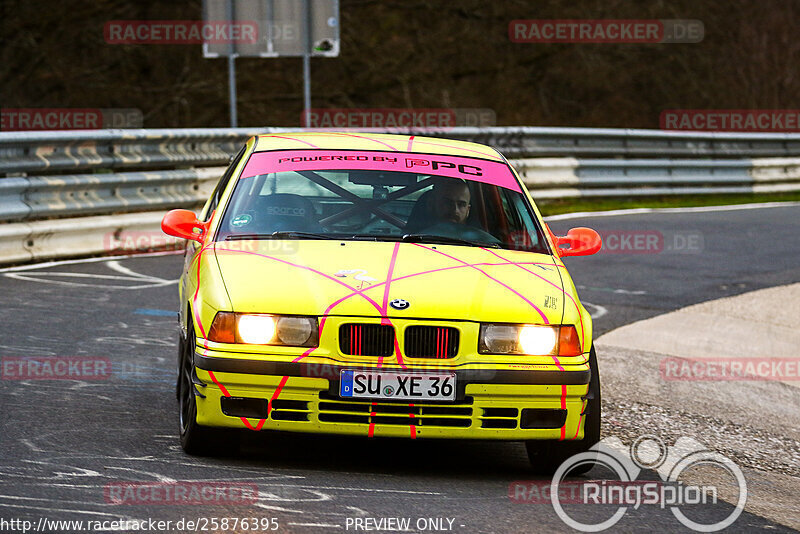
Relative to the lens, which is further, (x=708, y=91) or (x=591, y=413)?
(x=708, y=91)

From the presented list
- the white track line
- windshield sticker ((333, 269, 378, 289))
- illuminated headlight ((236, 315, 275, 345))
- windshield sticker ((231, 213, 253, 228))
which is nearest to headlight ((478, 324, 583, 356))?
windshield sticker ((333, 269, 378, 289))

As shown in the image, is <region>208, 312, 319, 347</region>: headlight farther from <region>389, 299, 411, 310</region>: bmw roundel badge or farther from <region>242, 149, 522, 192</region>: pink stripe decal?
<region>242, 149, 522, 192</region>: pink stripe decal

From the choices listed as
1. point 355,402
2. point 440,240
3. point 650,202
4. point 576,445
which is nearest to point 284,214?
point 440,240

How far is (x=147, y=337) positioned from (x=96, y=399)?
1893 millimetres

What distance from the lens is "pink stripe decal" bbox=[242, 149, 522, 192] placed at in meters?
6.90

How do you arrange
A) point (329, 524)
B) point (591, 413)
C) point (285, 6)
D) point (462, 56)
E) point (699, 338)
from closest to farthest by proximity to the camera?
point (329, 524) → point (591, 413) → point (699, 338) → point (285, 6) → point (462, 56)

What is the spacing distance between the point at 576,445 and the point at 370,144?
221 cm

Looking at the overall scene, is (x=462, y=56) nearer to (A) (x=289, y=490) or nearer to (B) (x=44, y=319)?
(B) (x=44, y=319)

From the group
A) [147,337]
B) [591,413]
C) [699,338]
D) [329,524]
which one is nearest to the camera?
[329,524]

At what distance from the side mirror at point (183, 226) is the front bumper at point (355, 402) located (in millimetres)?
1221

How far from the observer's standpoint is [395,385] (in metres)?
5.40

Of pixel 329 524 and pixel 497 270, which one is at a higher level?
pixel 497 270

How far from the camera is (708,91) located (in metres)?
30.3

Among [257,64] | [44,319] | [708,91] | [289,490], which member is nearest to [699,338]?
[44,319]
